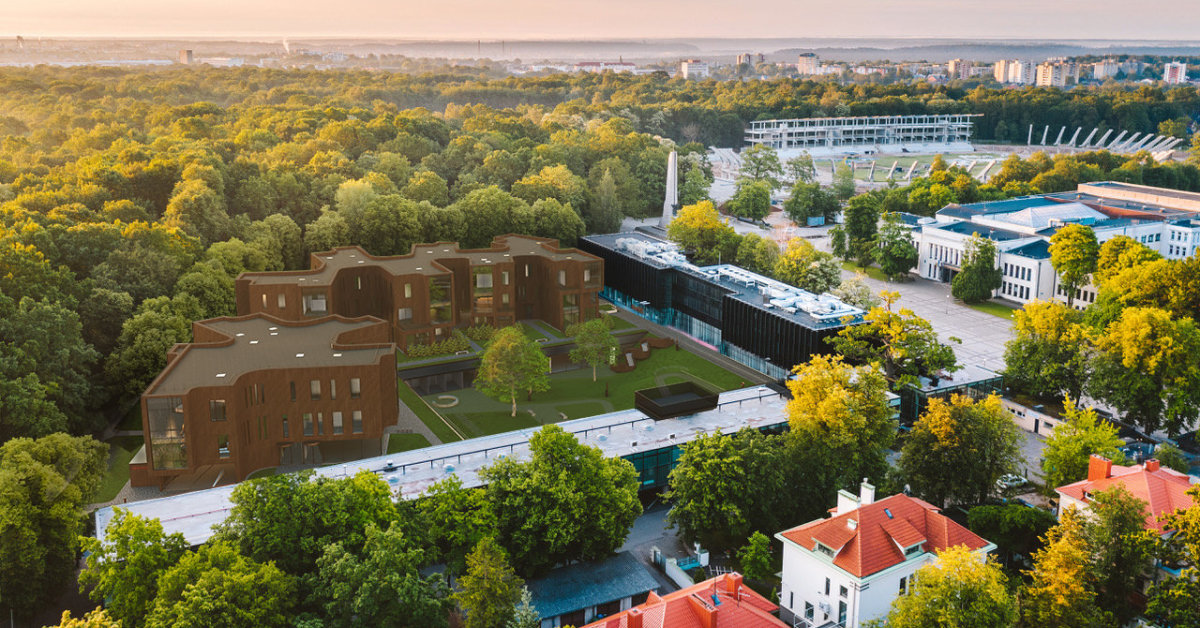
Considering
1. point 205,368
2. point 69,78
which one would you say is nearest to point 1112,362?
point 205,368

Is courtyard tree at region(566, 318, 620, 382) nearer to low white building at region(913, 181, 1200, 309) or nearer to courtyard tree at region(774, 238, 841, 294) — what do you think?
courtyard tree at region(774, 238, 841, 294)

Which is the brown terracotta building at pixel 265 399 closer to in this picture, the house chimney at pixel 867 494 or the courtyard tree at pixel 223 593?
the courtyard tree at pixel 223 593

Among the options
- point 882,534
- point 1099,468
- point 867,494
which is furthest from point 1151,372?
point 882,534

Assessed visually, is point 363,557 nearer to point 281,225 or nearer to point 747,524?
point 747,524

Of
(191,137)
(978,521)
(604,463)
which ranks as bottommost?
(978,521)

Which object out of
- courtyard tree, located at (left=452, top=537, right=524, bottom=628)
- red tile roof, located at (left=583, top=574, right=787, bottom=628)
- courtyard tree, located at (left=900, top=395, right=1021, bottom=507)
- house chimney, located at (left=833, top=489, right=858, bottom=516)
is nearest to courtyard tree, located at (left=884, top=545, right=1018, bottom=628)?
red tile roof, located at (left=583, top=574, right=787, bottom=628)

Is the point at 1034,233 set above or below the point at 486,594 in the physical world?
above

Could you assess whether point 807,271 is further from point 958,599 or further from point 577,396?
point 958,599

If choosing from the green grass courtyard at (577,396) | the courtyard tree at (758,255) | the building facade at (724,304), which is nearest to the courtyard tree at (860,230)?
the courtyard tree at (758,255)
